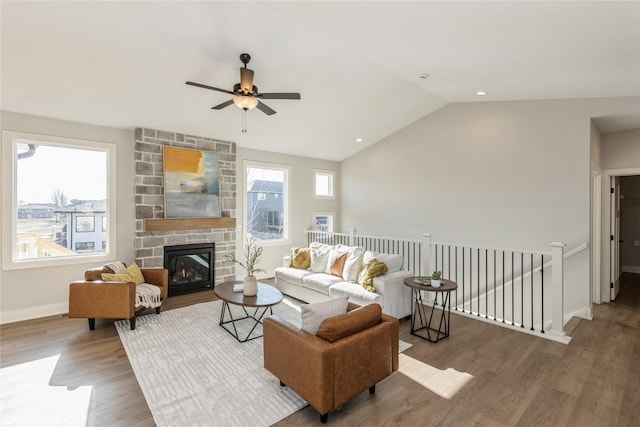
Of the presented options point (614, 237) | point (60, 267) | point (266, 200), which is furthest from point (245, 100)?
point (614, 237)

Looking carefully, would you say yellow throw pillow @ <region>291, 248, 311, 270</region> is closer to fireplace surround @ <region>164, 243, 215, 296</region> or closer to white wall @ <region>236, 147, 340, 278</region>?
white wall @ <region>236, 147, 340, 278</region>

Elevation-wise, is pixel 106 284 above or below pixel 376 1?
below

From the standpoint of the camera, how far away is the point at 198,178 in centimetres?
558

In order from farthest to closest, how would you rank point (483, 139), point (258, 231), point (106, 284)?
point (258, 231) → point (483, 139) → point (106, 284)

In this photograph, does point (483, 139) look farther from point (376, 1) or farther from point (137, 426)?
point (137, 426)

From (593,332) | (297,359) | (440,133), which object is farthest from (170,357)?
(440,133)

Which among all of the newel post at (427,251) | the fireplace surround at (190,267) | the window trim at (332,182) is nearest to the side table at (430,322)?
the newel post at (427,251)

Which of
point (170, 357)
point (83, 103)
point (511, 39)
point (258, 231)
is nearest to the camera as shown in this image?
point (511, 39)

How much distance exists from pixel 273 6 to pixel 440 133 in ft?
14.2

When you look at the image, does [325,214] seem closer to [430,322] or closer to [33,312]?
[430,322]

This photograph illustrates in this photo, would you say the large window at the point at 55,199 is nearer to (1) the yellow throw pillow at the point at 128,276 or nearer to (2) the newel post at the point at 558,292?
(1) the yellow throw pillow at the point at 128,276

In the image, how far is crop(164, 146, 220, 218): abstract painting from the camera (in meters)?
5.27

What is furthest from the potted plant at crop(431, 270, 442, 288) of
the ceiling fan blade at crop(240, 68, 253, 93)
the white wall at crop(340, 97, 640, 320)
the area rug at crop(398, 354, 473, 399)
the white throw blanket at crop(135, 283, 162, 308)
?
the white throw blanket at crop(135, 283, 162, 308)

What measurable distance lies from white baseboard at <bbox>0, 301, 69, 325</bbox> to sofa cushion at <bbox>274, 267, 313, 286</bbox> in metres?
3.23
